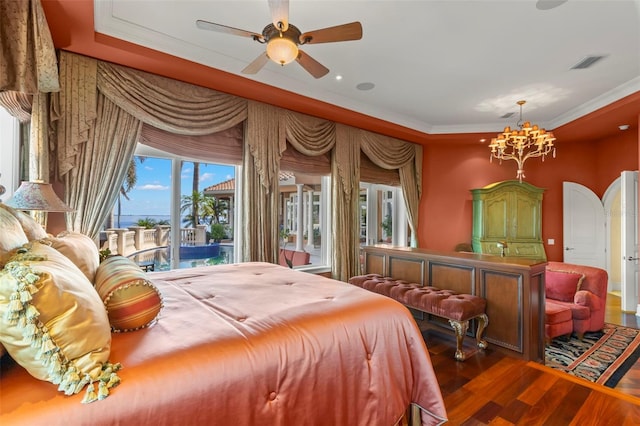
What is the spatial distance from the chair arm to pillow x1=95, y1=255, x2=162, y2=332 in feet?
14.0

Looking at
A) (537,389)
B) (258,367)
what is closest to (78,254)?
(258,367)

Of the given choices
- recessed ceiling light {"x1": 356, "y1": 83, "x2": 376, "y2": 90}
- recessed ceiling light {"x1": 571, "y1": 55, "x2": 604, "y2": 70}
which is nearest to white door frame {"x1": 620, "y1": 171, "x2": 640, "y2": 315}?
recessed ceiling light {"x1": 571, "y1": 55, "x2": 604, "y2": 70}

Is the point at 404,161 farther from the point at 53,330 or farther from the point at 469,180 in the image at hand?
the point at 53,330

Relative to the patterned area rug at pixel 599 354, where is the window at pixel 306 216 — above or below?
above

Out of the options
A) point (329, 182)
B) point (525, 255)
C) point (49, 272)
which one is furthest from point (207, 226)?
point (525, 255)

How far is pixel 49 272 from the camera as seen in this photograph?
93 cm

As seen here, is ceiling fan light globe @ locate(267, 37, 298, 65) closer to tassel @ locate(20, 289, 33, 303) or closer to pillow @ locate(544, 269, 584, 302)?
tassel @ locate(20, 289, 33, 303)

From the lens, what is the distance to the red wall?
19.7 ft

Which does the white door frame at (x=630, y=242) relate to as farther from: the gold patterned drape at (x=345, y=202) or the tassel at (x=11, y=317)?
the tassel at (x=11, y=317)

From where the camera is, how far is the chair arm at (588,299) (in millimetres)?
3402

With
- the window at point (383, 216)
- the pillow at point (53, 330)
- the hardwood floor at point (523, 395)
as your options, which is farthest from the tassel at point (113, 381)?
the window at point (383, 216)

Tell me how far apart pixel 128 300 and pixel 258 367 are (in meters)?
0.60

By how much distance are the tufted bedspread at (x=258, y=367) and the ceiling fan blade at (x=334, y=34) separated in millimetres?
1753

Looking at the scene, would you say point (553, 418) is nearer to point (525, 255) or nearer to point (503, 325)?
point (503, 325)
